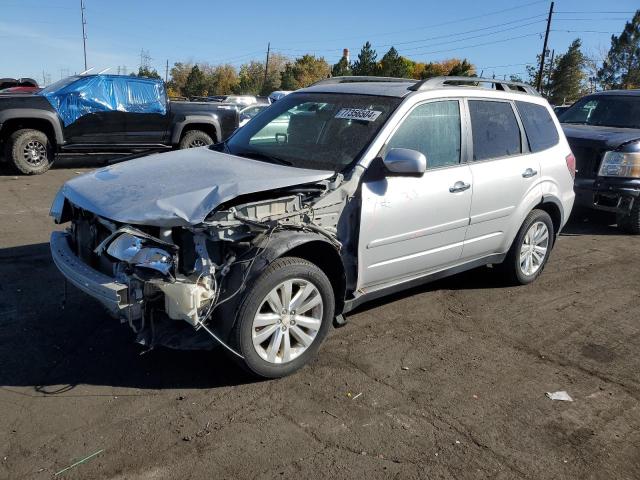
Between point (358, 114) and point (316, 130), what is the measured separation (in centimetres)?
36

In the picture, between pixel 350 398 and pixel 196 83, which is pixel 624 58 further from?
pixel 350 398

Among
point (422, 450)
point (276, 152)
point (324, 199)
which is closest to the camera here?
point (422, 450)

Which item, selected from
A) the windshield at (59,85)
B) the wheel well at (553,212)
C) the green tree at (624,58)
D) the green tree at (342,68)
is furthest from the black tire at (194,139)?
the green tree at (624,58)

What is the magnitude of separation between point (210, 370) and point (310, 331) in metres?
0.71

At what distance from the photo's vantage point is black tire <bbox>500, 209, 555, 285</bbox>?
5.40 metres

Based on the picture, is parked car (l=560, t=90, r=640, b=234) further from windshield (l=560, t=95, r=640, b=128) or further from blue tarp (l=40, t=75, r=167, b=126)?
blue tarp (l=40, t=75, r=167, b=126)

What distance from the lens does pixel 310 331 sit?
12.3 feet

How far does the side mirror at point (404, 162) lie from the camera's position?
387 cm

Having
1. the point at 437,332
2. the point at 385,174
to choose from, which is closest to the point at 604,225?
the point at 437,332

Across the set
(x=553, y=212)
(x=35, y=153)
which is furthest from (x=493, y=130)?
(x=35, y=153)

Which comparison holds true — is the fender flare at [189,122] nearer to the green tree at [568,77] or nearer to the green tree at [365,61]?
the green tree at [365,61]

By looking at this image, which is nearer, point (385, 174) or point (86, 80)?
point (385, 174)

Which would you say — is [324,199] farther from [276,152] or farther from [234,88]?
[234,88]

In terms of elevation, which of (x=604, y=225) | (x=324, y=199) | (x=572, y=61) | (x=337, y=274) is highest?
(x=572, y=61)
